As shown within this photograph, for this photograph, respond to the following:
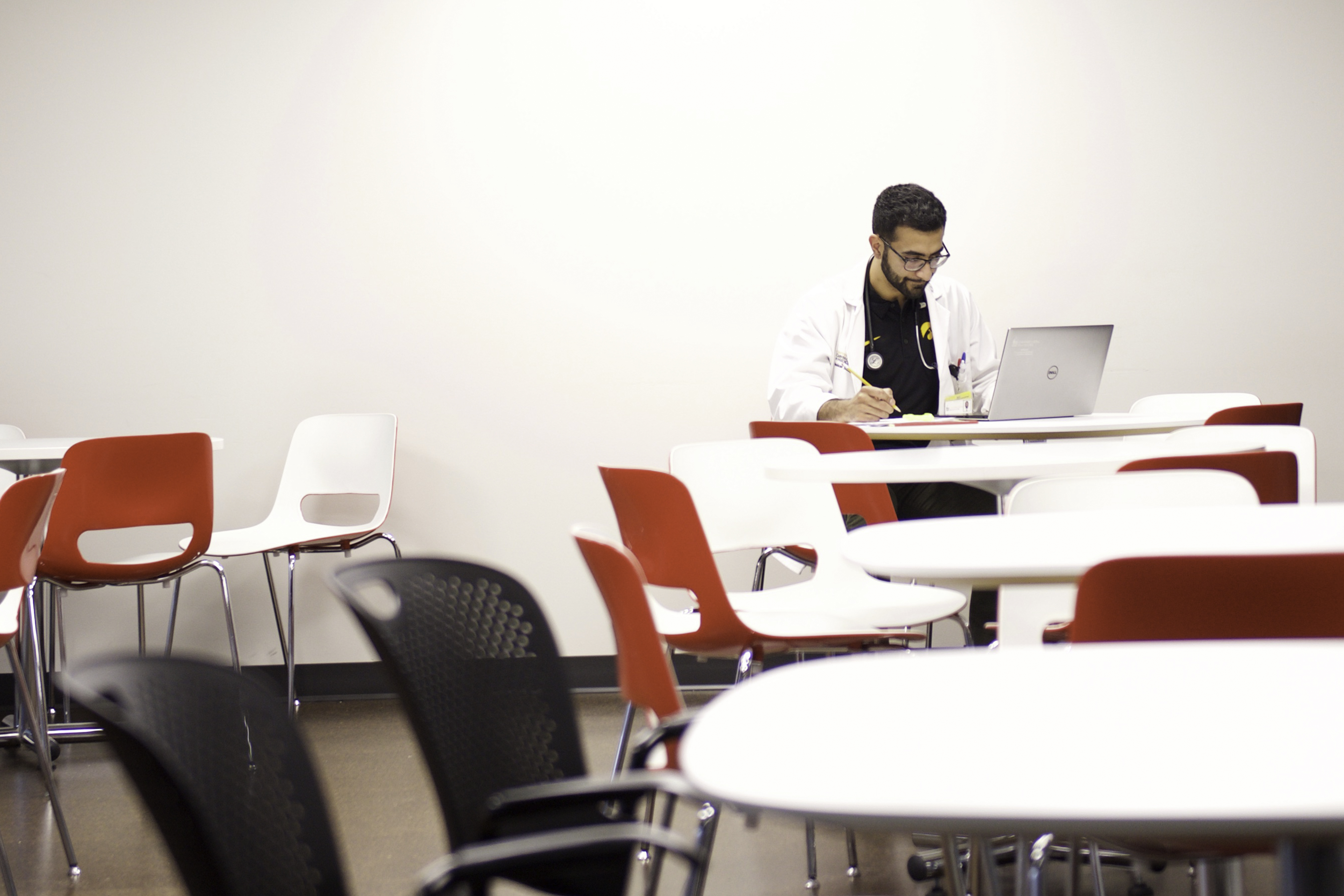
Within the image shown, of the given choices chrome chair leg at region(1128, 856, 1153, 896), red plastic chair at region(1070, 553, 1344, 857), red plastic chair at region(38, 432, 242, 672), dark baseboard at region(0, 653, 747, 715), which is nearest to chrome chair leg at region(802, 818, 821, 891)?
chrome chair leg at region(1128, 856, 1153, 896)

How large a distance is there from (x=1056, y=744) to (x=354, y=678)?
3.98 meters

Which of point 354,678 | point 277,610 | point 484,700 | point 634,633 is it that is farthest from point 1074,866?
point 354,678

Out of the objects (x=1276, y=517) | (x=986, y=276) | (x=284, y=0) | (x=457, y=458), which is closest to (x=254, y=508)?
(x=457, y=458)

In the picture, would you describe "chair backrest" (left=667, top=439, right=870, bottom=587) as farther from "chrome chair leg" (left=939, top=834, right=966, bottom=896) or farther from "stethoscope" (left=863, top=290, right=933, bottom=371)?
"chrome chair leg" (left=939, top=834, right=966, bottom=896)

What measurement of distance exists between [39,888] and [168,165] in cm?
287

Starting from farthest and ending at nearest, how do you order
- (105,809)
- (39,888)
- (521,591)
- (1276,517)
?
(105,809) < (39,888) < (1276,517) < (521,591)

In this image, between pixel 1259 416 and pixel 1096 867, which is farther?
pixel 1259 416

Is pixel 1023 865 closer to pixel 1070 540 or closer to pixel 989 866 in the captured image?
pixel 989 866

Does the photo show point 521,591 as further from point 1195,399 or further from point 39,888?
point 1195,399

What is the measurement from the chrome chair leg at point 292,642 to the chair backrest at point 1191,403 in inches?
113

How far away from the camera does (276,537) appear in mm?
3930

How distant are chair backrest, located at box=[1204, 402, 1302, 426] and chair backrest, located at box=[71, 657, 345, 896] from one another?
254cm

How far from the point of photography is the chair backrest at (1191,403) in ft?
11.7

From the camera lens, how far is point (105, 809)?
3.05 m
